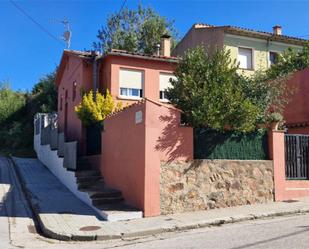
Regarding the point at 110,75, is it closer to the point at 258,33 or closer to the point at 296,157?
the point at 296,157

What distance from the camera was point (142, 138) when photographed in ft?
37.2

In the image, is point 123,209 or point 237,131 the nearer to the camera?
point 123,209

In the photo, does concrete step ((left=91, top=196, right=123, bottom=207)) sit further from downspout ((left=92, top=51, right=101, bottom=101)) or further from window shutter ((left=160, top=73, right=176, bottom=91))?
window shutter ((left=160, top=73, right=176, bottom=91))

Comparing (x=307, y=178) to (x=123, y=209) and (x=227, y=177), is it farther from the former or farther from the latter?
(x=123, y=209)

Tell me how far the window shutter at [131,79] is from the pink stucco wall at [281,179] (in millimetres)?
7778

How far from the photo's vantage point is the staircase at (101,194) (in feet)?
35.7

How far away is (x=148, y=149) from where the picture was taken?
11.1 metres

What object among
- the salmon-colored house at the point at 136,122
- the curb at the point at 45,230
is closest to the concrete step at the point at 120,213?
the salmon-colored house at the point at 136,122

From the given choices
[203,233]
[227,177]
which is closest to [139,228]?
[203,233]

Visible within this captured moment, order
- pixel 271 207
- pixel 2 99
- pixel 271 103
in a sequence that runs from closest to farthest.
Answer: pixel 271 207, pixel 271 103, pixel 2 99

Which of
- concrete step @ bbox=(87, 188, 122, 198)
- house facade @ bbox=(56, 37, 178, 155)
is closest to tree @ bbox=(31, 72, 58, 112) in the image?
house facade @ bbox=(56, 37, 178, 155)

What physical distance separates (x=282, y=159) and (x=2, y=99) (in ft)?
106

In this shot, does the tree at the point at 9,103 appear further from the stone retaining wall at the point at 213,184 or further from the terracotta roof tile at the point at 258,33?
the stone retaining wall at the point at 213,184

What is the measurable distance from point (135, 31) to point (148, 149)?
112ft
